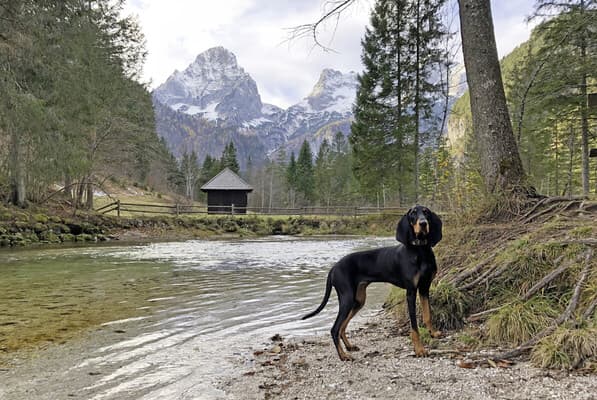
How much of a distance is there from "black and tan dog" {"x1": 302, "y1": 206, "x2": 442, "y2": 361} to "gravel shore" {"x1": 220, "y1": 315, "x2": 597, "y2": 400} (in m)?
0.21

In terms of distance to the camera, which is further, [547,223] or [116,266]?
[116,266]

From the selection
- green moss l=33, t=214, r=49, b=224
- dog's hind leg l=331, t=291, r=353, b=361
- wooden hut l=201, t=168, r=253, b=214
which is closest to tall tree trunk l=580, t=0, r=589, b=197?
dog's hind leg l=331, t=291, r=353, b=361

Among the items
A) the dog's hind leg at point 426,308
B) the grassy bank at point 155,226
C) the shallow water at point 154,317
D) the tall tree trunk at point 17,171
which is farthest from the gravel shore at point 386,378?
the grassy bank at point 155,226

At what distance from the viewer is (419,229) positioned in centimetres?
328

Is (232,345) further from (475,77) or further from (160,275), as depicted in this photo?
(160,275)

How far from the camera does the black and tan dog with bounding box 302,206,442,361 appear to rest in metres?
3.38

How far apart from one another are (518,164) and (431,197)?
135 centimetres

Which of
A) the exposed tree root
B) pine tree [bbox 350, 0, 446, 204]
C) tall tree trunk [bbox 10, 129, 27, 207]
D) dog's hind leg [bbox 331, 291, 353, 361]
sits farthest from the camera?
pine tree [bbox 350, 0, 446, 204]

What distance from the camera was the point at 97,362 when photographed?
379cm

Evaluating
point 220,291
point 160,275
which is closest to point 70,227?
point 160,275

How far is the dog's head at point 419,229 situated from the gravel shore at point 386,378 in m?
0.96

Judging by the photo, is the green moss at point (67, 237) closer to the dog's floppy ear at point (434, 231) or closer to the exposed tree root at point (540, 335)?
the dog's floppy ear at point (434, 231)

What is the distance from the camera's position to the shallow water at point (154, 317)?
11.1 feet

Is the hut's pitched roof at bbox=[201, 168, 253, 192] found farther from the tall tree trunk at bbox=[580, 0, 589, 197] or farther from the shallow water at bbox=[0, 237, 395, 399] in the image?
the shallow water at bbox=[0, 237, 395, 399]
